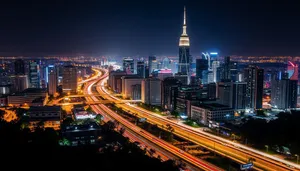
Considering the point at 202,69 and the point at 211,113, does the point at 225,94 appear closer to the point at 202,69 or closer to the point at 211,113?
the point at 211,113

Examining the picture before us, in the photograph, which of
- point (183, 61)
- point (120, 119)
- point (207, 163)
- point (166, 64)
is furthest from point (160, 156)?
point (166, 64)

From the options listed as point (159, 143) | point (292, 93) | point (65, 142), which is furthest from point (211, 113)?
point (292, 93)

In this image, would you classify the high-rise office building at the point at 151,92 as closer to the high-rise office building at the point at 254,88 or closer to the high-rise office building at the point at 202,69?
the high-rise office building at the point at 254,88

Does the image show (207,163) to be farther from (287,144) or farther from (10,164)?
(10,164)

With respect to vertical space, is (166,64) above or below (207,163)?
above

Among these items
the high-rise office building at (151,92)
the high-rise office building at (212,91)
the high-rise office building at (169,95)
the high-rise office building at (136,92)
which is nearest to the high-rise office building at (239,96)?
the high-rise office building at (212,91)

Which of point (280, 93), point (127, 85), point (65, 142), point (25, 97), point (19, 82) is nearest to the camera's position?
point (65, 142)

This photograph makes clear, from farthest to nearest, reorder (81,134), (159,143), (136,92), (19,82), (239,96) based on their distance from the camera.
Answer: (19,82) < (136,92) < (239,96) < (81,134) < (159,143)
